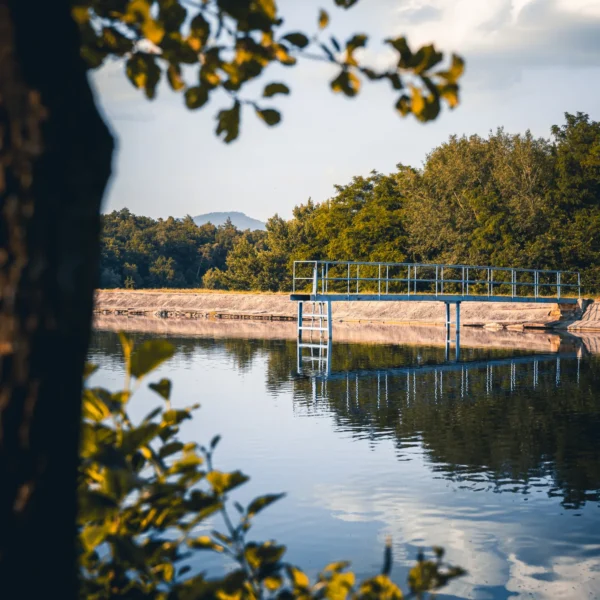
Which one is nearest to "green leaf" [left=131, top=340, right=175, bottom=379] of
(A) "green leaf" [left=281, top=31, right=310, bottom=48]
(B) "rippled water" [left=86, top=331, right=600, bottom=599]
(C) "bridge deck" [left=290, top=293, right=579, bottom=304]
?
(A) "green leaf" [left=281, top=31, right=310, bottom=48]

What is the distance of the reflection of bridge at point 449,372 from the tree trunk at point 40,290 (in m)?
14.2

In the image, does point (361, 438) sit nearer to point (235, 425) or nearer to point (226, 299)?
point (235, 425)

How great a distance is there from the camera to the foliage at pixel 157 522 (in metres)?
1.87

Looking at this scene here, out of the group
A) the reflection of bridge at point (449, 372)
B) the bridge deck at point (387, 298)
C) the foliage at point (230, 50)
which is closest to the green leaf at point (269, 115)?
the foliage at point (230, 50)

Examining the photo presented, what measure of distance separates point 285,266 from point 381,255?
10.5 m

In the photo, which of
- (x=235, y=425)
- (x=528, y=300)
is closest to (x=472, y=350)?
(x=528, y=300)

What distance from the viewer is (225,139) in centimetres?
240

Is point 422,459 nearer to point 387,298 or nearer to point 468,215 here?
point 387,298

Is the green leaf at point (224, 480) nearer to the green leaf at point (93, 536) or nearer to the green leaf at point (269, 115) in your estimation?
the green leaf at point (93, 536)

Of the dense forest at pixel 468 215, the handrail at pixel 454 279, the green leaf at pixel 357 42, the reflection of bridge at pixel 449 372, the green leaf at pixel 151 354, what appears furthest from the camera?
the dense forest at pixel 468 215

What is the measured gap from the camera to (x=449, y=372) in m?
20.4

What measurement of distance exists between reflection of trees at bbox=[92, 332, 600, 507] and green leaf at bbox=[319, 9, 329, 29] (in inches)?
282

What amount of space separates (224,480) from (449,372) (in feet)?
61.4

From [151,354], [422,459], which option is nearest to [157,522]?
[151,354]
